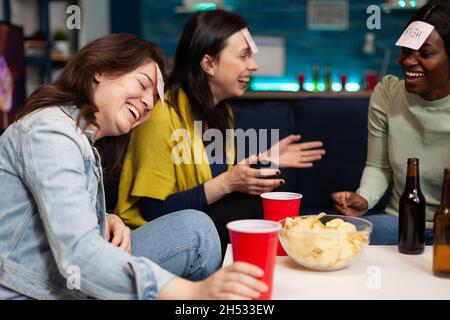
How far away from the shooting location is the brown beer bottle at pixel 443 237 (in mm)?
1115

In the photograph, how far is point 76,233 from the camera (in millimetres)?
928

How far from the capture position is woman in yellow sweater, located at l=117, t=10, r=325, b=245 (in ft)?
6.15

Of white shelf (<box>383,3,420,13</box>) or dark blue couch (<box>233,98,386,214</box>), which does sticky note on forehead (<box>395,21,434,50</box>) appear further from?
white shelf (<box>383,3,420,13</box>)

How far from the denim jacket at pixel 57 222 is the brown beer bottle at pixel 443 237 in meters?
0.57

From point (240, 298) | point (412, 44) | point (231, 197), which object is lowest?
point (231, 197)

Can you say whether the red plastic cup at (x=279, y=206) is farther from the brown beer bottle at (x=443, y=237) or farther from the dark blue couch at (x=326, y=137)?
the dark blue couch at (x=326, y=137)

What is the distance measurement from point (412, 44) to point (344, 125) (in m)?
0.91

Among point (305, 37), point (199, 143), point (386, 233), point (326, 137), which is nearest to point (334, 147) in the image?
point (326, 137)

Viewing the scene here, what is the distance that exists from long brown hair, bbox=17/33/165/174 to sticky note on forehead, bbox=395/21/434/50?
2.59 feet

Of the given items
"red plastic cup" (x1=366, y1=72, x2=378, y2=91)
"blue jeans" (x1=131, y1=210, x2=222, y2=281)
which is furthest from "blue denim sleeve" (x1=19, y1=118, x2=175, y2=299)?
"red plastic cup" (x1=366, y1=72, x2=378, y2=91)

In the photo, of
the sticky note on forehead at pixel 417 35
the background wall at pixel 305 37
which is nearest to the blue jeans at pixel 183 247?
the sticky note on forehead at pixel 417 35
